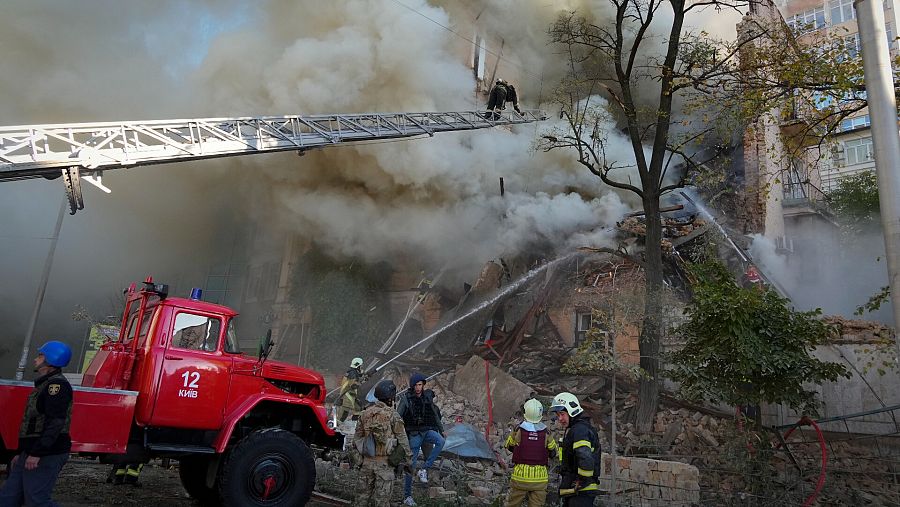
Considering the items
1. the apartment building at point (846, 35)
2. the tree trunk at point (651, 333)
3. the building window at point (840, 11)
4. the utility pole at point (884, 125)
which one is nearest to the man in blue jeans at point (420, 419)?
the tree trunk at point (651, 333)

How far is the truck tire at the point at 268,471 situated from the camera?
5504mm

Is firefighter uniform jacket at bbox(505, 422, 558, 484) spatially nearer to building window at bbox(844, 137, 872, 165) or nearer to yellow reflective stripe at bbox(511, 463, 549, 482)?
yellow reflective stripe at bbox(511, 463, 549, 482)

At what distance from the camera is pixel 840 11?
1059 inches

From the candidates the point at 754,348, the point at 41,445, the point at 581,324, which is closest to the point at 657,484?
the point at 754,348

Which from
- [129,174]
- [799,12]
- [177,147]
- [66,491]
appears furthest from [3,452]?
[799,12]

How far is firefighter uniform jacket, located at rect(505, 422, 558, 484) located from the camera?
193 inches

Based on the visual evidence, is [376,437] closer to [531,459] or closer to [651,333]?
[531,459]

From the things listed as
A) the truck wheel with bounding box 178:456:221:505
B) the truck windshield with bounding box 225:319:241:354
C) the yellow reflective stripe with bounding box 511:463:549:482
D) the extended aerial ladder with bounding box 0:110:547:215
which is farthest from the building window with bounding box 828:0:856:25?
the truck wheel with bounding box 178:456:221:505

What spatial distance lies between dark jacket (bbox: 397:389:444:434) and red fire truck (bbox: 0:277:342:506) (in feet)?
3.55

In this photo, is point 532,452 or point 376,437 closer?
point 532,452

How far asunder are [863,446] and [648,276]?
3.96 metres

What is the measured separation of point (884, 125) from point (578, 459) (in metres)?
4.55

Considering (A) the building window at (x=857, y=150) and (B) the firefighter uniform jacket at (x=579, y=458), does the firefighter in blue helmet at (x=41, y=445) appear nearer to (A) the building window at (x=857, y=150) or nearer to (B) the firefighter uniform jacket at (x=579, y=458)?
(B) the firefighter uniform jacket at (x=579, y=458)

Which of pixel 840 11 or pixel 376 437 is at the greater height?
pixel 840 11
